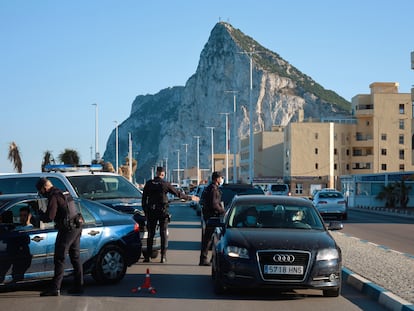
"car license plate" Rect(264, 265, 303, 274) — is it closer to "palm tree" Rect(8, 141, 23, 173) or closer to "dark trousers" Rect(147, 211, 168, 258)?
"dark trousers" Rect(147, 211, 168, 258)

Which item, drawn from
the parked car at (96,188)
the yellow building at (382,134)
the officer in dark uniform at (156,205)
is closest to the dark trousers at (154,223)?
the officer in dark uniform at (156,205)

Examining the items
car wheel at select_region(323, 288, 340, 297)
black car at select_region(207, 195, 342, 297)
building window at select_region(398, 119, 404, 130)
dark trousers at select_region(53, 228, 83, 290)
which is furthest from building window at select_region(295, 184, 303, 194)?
dark trousers at select_region(53, 228, 83, 290)

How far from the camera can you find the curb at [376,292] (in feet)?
31.2

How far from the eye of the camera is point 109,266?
39.2ft

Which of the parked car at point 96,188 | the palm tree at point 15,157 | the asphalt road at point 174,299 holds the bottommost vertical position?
the asphalt road at point 174,299

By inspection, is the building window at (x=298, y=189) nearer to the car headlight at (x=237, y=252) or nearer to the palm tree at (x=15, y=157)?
the palm tree at (x=15, y=157)

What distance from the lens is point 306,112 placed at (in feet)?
604

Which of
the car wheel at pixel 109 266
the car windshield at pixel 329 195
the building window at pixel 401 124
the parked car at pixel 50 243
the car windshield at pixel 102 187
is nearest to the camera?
the parked car at pixel 50 243

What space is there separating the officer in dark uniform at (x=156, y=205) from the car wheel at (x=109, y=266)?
2497 mm

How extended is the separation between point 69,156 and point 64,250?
3811 centimetres

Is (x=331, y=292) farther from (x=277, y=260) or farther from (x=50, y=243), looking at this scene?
(x=50, y=243)

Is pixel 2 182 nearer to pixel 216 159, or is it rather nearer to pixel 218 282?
pixel 218 282

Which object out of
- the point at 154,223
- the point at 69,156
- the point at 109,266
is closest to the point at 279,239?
the point at 109,266

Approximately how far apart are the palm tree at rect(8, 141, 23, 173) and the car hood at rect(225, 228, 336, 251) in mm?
32595
